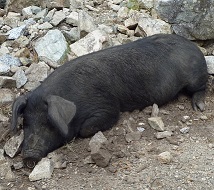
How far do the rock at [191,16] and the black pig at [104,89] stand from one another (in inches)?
31.1

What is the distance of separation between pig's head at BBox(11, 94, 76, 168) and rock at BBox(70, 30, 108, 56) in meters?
1.49

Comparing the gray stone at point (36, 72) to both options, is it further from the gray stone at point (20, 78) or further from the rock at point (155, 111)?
the rock at point (155, 111)

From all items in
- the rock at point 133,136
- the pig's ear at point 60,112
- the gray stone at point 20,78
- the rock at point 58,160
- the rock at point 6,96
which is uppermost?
the pig's ear at point 60,112

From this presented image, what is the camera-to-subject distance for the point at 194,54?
6.04 m

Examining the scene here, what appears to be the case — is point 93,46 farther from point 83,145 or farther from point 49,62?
point 83,145

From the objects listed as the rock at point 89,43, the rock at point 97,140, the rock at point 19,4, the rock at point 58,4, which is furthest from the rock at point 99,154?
the rock at point 19,4

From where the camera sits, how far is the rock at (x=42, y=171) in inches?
185

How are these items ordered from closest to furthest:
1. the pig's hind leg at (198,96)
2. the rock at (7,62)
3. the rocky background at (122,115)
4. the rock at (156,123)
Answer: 1. the rocky background at (122,115)
2. the rock at (156,123)
3. the pig's hind leg at (198,96)
4. the rock at (7,62)

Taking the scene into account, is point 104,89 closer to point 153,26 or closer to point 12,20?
point 153,26

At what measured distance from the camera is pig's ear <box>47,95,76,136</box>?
476cm

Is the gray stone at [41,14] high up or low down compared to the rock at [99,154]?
down

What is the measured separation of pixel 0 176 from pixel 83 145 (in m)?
0.84

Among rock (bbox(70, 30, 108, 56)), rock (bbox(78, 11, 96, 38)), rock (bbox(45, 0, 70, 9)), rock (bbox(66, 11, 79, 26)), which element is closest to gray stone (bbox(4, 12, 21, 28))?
rock (bbox(45, 0, 70, 9))

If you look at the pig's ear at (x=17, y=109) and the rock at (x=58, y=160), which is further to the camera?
the pig's ear at (x=17, y=109)
